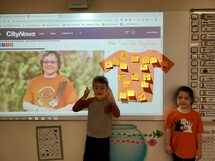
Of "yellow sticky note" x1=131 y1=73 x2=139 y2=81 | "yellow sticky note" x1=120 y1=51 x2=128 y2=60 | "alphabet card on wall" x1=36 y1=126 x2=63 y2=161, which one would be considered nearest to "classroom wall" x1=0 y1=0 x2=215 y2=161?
"alphabet card on wall" x1=36 y1=126 x2=63 y2=161

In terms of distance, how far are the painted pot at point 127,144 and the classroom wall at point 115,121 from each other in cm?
6

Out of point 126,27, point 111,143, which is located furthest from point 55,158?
point 126,27

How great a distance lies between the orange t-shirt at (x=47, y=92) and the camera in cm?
253

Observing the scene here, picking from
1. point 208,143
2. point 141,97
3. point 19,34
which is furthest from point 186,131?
point 19,34

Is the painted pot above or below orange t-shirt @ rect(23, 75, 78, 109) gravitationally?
below

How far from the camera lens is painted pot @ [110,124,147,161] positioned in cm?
251

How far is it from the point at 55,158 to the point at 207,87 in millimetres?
1686

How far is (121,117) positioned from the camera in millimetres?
2498

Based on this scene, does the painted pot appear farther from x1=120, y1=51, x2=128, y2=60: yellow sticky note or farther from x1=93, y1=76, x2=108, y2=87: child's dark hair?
x1=120, y1=51, x2=128, y2=60: yellow sticky note

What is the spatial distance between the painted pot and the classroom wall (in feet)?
0.19

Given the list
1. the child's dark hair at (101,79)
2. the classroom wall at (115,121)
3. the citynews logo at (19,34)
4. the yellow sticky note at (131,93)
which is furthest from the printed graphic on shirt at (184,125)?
the citynews logo at (19,34)

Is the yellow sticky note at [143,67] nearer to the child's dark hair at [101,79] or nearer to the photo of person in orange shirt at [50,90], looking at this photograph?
the child's dark hair at [101,79]

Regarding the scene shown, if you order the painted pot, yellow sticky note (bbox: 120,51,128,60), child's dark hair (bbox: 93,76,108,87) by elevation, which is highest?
yellow sticky note (bbox: 120,51,128,60)

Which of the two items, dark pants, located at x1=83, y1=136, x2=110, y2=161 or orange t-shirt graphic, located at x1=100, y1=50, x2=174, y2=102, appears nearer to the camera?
dark pants, located at x1=83, y1=136, x2=110, y2=161
